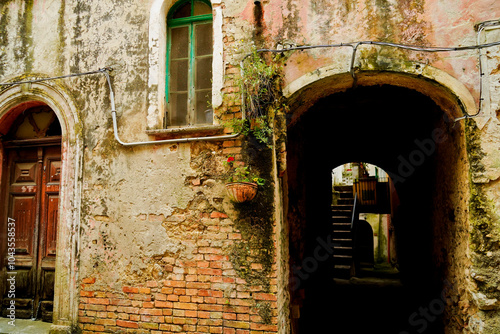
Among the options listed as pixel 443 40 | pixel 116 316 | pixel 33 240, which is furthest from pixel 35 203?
pixel 443 40

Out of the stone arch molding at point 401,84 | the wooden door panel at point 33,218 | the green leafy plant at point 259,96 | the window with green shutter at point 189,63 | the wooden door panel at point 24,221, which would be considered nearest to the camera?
the stone arch molding at point 401,84

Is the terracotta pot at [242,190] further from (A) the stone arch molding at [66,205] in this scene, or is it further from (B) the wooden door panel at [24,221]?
(B) the wooden door panel at [24,221]

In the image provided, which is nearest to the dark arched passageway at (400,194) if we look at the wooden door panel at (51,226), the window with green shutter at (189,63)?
the window with green shutter at (189,63)

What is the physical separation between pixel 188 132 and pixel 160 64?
100 cm

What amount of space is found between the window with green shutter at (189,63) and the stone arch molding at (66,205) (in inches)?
52.1

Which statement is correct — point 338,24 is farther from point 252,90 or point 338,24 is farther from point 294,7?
point 252,90

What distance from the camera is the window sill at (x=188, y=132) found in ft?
13.2

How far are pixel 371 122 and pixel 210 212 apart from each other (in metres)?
4.11

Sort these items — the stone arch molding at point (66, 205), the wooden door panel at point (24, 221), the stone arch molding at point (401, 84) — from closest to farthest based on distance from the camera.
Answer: the stone arch molding at point (401, 84)
the stone arch molding at point (66, 205)
the wooden door panel at point (24, 221)

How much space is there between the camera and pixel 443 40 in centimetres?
366

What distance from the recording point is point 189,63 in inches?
178

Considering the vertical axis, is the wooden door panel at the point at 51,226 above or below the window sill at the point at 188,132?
below

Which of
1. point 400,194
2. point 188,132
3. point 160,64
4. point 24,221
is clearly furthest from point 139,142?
point 400,194

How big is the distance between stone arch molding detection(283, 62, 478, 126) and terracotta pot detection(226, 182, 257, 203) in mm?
1121
